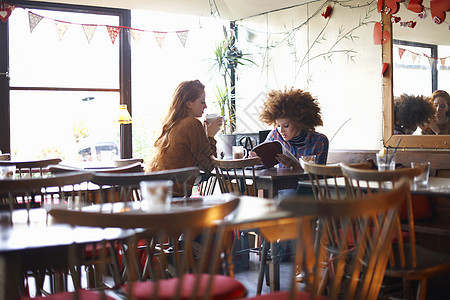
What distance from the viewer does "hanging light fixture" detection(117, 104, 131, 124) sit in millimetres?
6020

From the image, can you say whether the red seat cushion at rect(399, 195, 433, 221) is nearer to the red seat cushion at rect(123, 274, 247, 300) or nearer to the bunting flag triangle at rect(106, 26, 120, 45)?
the red seat cushion at rect(123, 274, 247, 300)

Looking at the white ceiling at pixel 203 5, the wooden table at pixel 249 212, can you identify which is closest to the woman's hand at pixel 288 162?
the wooden table at pixel 249 212

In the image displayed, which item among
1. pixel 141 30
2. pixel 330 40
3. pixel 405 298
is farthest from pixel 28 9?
pixel 405 298

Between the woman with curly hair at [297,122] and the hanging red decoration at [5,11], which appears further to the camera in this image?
the hanging red decoration at [5,11]

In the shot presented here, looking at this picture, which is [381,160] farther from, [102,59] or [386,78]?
[102,59]

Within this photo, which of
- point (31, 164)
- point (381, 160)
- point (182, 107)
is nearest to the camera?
point (381, 160)

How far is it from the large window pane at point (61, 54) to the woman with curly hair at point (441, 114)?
3475 mm

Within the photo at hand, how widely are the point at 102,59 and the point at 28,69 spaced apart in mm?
811

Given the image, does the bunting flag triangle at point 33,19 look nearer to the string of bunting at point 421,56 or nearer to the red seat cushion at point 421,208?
the string of bunting at point 421,56

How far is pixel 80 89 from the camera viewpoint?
614cm

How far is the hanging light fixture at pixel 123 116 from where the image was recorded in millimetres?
6020

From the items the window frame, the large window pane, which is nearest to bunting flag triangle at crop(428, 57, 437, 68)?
the window frame

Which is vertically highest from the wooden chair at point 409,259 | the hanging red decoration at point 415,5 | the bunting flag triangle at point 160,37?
the bunting flag triangle at point 160,37

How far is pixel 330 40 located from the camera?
5574mm
